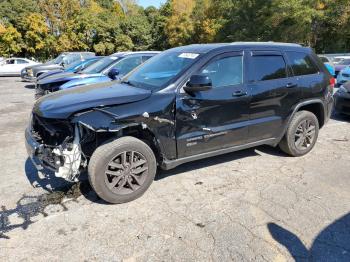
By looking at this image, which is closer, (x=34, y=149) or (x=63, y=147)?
(x=63, y=147)

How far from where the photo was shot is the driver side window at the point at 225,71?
437 centimetres

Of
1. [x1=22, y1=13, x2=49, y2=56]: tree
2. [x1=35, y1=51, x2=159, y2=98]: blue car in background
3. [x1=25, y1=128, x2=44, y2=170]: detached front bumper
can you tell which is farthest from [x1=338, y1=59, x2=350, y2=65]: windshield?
[x1=22, y1=13, x2=49, y2=56]: tree

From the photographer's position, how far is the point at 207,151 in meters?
4.45

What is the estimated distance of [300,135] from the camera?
5.45 metres

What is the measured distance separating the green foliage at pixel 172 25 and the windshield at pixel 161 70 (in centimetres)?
2339

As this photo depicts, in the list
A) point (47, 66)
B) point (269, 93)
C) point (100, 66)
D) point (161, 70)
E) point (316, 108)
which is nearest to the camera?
point (161, 70)

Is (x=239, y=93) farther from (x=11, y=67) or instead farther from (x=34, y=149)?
(x=11, y=67)

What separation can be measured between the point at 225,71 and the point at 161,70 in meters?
0.88

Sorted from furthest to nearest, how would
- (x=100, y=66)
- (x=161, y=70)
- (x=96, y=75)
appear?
(x=100, y=66)
(x=96, y=75)
(x=161, y=70)

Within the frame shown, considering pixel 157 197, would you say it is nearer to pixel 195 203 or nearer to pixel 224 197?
pixel 195 203

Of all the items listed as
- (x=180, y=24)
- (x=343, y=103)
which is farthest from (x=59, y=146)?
(x=180, y=24)

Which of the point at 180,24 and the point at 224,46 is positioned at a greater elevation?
the point at 180,24

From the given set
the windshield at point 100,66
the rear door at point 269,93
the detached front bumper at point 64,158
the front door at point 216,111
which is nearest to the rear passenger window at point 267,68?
the rear door at point 269,93

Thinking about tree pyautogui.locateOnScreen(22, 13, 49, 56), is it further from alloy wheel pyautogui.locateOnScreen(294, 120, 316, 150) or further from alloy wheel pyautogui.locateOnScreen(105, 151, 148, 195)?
alloy wheel pyautogui.locateOnScreen(105, 151, 148, 195)
